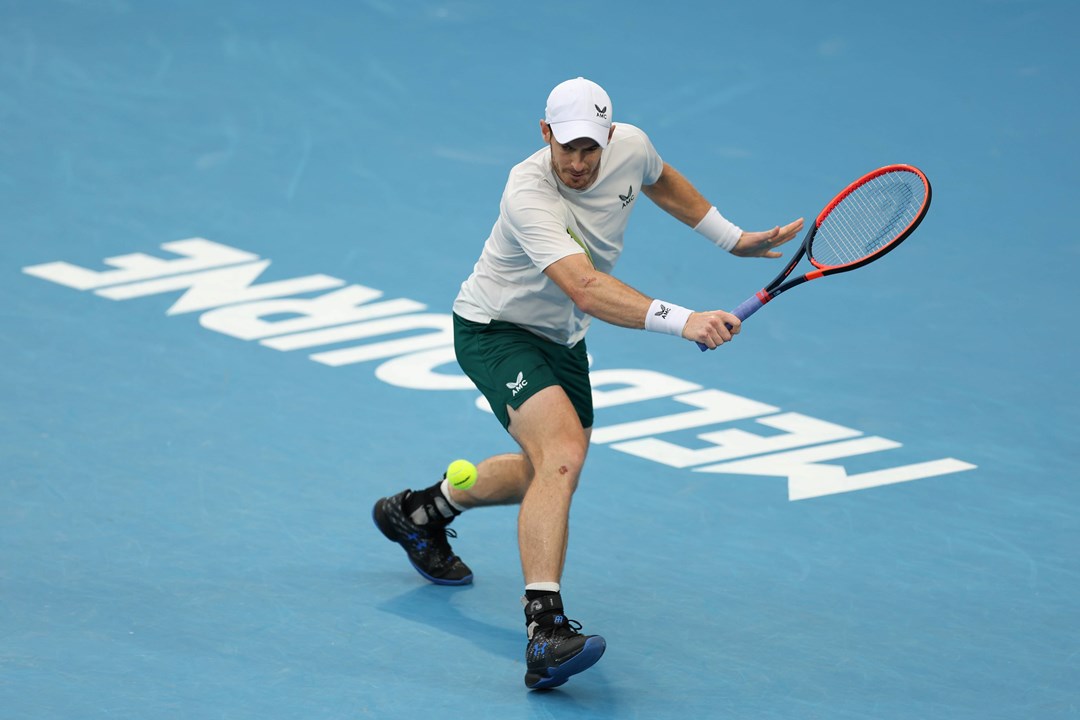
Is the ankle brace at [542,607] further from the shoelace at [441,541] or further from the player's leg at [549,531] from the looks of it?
the shoelace at [441,541]

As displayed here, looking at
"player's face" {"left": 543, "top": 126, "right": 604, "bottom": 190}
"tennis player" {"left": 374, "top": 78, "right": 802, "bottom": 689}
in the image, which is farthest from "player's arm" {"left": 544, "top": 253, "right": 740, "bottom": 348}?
"player's face" {"left": 543, "top": 126, "right": 604, "bottom": 190}

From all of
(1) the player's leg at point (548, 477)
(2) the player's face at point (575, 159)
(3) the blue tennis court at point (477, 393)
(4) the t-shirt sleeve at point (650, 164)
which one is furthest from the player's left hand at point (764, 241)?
(3) the blue tennis court at point (477, 393)

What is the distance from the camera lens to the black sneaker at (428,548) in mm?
6445

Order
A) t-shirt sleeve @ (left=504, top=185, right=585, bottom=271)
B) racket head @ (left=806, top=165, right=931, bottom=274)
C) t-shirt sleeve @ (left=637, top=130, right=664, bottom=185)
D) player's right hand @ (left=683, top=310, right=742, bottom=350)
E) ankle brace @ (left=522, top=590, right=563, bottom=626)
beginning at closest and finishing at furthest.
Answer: player's right hand @ (left=683, top=310, right=742, bottom=350) < ankle brace @ (left=522, top=590, right=563, bottom=626) < t-shirt sleeve @ (left=504, top=185, right=585, bottom=271) < racket head @ (left=806, top=165, right=931, bottom=274) < t-shirt sleeve @ (left=637, top=130, right=664, bottom=185)

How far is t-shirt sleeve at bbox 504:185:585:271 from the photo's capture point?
18.5ft

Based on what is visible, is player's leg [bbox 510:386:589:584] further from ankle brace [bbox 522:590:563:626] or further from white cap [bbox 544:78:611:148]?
white cap [bbox 544:78:611:148]

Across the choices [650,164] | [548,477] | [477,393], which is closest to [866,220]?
[650,164]

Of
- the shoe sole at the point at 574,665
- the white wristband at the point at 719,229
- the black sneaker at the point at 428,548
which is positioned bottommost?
the shoe sole at the point at 574,665

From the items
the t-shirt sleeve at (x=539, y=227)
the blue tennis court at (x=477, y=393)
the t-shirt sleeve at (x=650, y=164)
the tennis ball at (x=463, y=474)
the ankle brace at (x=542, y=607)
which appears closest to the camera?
the ankle brace at (x=542, y=607)

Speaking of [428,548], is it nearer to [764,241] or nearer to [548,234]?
[548,234]

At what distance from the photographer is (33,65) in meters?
12.0

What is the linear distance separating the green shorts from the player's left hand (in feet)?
2.42

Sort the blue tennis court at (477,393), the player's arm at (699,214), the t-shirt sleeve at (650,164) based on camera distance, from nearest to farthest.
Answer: the blue tennis court at (477,393) → the t-shirt sleeve at (650,164) → the player's arm at (699,214)

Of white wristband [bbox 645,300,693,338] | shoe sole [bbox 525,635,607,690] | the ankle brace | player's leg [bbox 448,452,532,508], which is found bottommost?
shoe sole [bbox 525,635,607,690]
